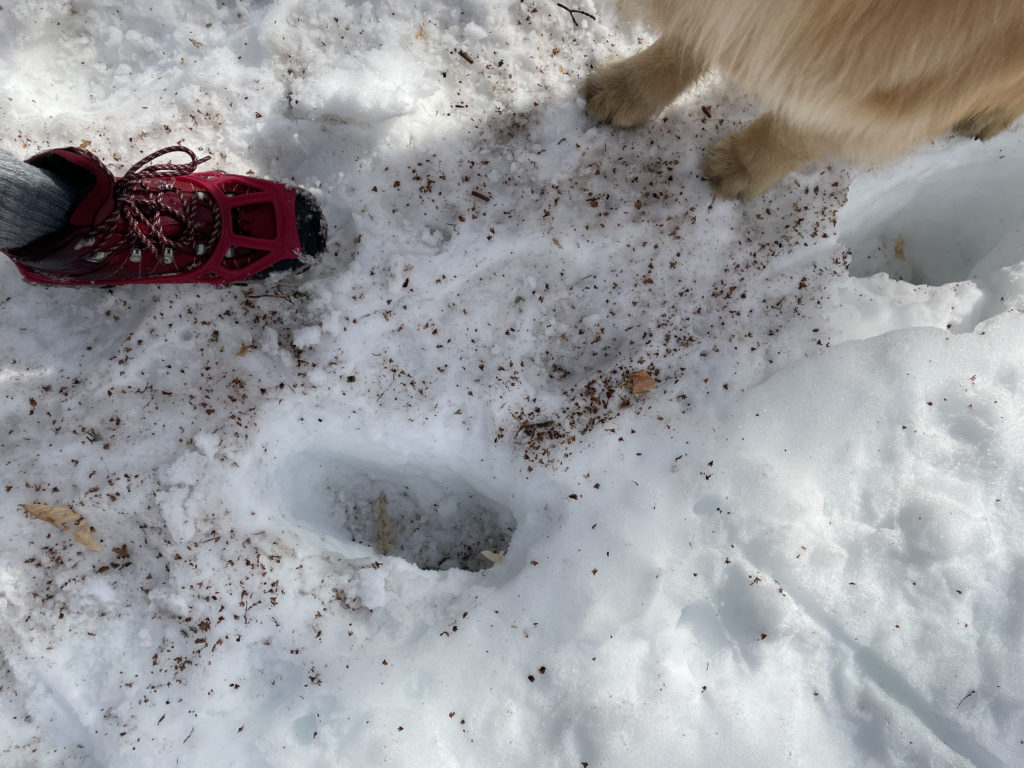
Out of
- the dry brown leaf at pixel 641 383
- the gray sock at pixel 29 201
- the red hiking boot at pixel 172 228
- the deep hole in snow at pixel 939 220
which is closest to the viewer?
the gray sock at pixel 29 201

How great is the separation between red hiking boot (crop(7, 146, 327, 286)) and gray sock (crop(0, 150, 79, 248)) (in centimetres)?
3

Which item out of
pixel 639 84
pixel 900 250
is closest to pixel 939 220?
pixel 900 250

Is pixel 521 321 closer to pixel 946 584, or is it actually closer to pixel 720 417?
pixel 720 417

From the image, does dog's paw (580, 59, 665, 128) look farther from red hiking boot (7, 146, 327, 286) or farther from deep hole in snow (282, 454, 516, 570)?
deep hole in snow (282, 454, 516, 570)

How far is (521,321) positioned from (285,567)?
46.7 inches

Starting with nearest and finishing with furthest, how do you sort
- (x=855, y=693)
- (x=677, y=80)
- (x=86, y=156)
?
(x=86, y=156) → (x=855, y=693) → (x=677, y=80)

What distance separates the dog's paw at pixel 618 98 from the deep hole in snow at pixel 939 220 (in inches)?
34.0

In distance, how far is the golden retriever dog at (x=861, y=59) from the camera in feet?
3.09

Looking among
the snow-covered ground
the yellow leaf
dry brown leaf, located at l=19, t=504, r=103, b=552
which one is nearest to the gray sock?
the snow-covered ground

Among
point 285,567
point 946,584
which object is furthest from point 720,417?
point 285,567

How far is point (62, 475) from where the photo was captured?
2.05m

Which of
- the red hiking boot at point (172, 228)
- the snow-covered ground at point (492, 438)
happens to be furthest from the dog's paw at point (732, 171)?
the red hiking boot at point (172, 228)

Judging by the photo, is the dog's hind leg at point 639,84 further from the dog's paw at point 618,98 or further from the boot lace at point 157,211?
the boot lace at point 157,211

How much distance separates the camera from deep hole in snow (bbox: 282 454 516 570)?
215 cm
